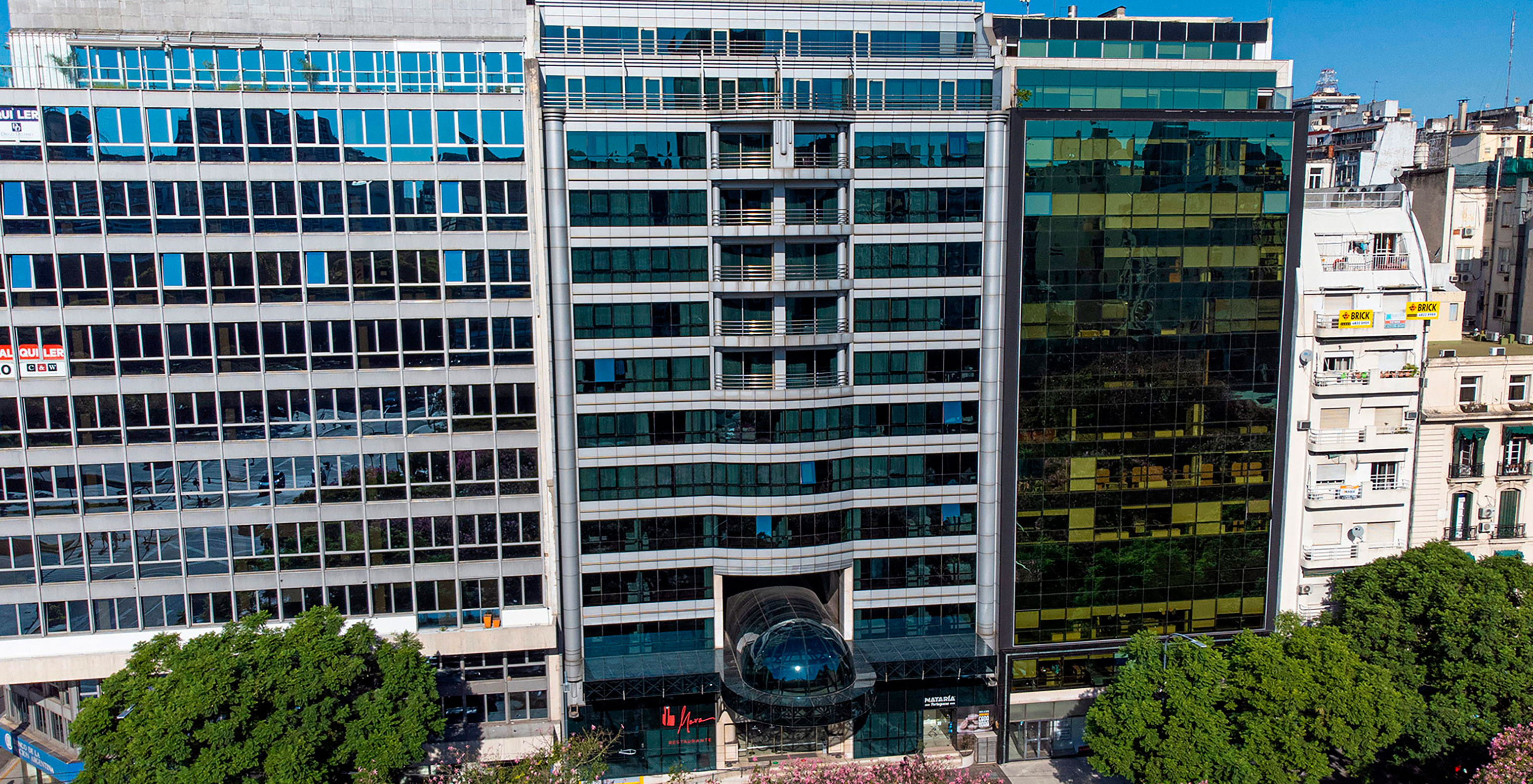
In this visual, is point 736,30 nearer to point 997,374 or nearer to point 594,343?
point 594,343

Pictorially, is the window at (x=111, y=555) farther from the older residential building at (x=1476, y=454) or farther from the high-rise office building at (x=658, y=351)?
the older residential building at (x=1476, y=454)

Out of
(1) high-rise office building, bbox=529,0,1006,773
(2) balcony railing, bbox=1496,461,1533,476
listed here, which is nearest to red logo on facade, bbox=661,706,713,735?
(1) high-rise office building, bbox=529,0,1006,773

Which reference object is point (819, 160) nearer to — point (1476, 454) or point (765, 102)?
point (765, 102)

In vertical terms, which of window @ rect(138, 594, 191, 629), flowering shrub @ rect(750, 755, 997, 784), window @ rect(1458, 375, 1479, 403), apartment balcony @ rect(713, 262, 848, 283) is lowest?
flowering shrub @ rect(750, 755, 997, 784)

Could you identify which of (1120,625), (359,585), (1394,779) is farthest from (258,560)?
(1394,779)

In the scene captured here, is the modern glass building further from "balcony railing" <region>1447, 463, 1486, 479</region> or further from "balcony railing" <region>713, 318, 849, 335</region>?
"balcony railing" <region>1447, 463, 1486, 479</region>

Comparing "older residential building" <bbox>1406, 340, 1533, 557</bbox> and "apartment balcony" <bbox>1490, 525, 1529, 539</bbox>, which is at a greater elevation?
"older residential building" <bbox>1406, 340, 1533, 557</bbox>

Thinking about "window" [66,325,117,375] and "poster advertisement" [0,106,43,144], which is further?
"window" [66,325,117,375]
